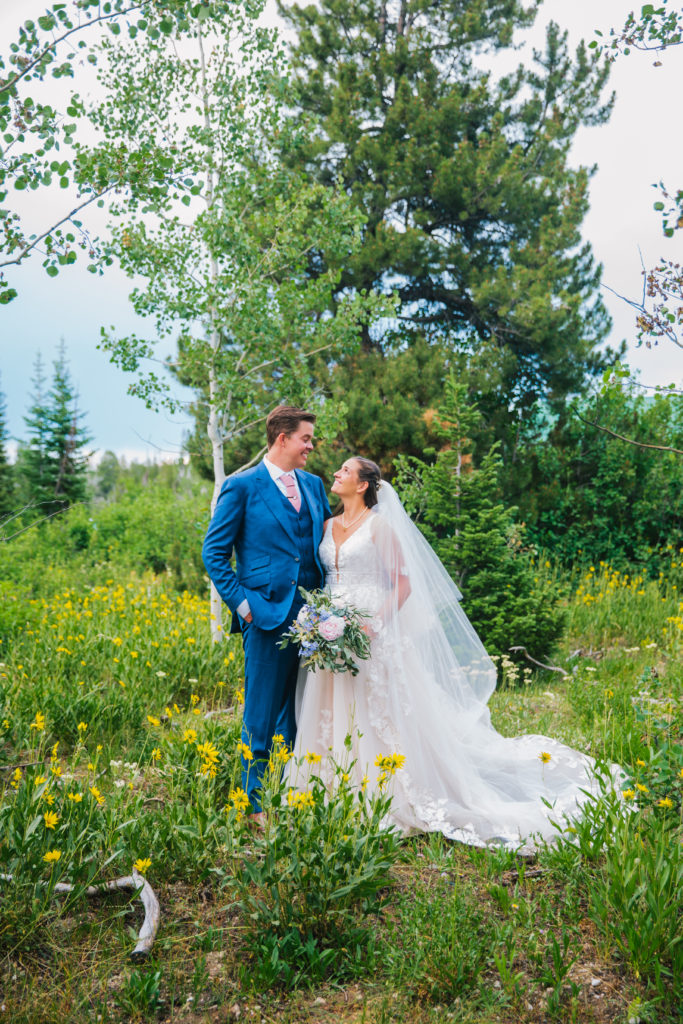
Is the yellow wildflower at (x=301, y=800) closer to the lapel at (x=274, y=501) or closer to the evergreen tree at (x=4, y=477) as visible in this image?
the lapel at (x=274, y=501)

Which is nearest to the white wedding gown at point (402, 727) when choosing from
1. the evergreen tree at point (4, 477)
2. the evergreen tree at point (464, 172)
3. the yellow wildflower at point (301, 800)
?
the yellow wildflower at point (301, 800)

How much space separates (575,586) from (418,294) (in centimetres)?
528

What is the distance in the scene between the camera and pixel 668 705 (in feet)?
15.7

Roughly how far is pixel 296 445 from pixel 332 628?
104 cm

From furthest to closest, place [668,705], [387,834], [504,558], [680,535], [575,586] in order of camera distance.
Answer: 1. [680,535]
2. [575,586]
3. [504,558]
4. [668,705]
5. [387,834]

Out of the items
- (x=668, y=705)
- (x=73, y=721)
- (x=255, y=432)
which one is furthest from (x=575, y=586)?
(x=73, y=721)

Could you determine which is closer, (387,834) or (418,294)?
(387,834)

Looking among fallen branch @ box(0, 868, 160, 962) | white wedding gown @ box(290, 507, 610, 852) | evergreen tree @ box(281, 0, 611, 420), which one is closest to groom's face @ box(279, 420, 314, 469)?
white wedding gown @ box(290, 507, 610, 852)

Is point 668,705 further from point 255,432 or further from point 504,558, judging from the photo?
point 255,432

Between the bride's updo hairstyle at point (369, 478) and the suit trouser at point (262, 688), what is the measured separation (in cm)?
70

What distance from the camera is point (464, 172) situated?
1150 cm

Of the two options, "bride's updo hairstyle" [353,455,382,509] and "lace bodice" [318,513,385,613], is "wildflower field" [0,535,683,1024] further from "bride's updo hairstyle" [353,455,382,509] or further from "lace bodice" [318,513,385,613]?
"bride's updo hairstyle" [353,455,382,509]

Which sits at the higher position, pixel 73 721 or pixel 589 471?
pixel 589 471

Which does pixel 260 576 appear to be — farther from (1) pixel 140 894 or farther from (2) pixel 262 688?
(1) pixel 140 894
